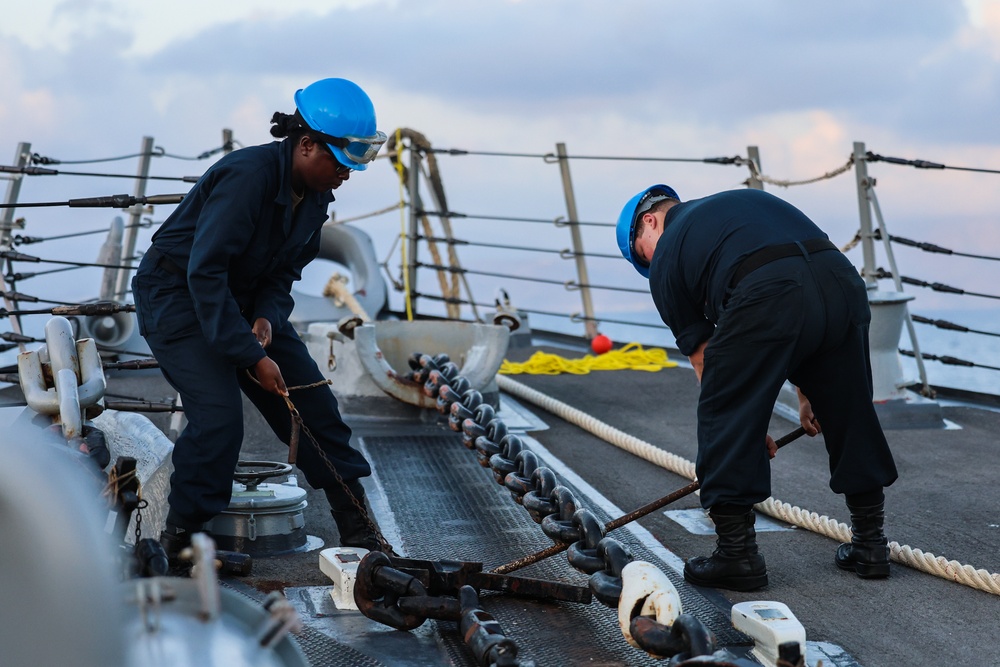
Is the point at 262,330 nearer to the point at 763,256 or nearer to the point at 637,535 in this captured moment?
the point at 637,535

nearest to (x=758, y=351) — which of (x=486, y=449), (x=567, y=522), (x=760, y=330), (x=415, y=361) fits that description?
(x=760, y=330)

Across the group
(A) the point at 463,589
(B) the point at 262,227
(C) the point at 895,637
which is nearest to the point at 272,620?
(A) the point at 463,589

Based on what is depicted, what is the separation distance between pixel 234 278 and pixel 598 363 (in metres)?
4.26

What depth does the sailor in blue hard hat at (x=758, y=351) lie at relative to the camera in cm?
286

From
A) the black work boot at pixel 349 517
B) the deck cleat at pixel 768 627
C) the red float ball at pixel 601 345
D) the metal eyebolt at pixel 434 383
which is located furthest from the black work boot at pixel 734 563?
the red float ball at pixel 601 345

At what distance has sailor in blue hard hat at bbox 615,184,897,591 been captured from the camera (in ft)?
9.39

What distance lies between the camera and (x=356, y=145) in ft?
9.93

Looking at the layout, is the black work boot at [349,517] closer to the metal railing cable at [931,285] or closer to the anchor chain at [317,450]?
the anchor chain at [317,450]

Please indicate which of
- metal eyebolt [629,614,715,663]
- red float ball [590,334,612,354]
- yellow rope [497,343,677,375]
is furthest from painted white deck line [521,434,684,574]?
red float ball [590,334,612,354]

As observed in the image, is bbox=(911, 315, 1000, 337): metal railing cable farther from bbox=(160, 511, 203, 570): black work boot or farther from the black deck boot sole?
bbox=(160, 511, 203, 570): black work boot

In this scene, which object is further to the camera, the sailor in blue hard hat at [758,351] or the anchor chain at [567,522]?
the sailor in blue hard hat at [758,351]

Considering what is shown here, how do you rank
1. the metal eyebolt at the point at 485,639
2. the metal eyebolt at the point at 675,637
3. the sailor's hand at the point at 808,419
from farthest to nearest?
the sailor's hand at the point at 808,419
the metal eyebolt at the point at 485,639
the metal eyebolt at the point at 675,637

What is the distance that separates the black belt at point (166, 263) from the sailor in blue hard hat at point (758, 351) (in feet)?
4.39

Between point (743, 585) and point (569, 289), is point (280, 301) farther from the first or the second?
point (569, 289)
